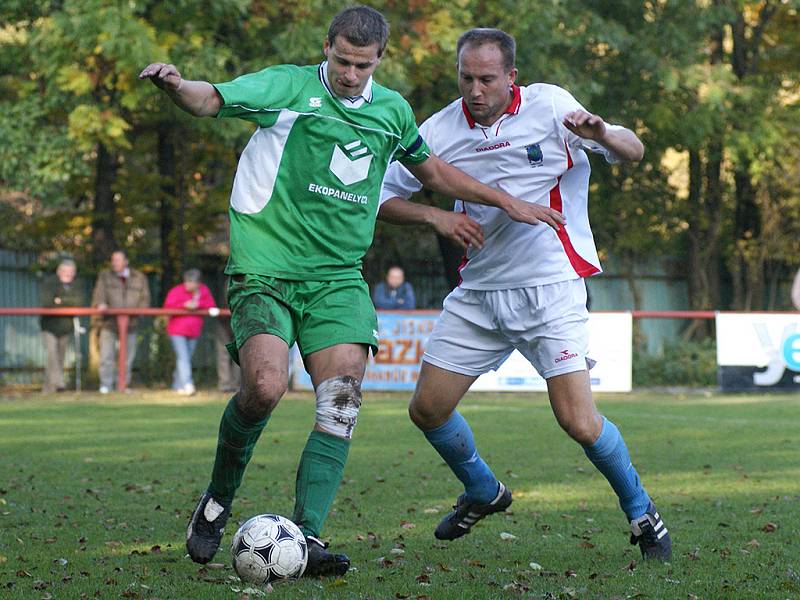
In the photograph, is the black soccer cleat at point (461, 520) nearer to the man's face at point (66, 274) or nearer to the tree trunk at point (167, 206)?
the man's face at point (66, 274)

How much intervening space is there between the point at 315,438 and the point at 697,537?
2.41 meters

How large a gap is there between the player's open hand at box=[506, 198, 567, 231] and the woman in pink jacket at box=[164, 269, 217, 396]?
540 inches

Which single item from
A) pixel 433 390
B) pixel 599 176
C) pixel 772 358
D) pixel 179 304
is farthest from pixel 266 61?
pixel 433 390

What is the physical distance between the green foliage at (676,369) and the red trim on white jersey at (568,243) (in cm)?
1563

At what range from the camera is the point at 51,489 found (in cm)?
909

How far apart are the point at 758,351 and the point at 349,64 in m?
14.9

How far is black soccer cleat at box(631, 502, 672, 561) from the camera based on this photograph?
627 cm

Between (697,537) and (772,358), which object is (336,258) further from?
(772,358)

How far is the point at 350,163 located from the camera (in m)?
5.95

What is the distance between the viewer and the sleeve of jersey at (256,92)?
5.66 metres

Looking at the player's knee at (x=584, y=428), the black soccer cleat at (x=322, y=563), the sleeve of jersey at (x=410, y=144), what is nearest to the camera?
the black soccer cleat at (x=322, y=563)

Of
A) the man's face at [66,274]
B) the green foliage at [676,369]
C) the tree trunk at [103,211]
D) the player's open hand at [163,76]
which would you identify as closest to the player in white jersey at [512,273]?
the player's open hand at [163,76]

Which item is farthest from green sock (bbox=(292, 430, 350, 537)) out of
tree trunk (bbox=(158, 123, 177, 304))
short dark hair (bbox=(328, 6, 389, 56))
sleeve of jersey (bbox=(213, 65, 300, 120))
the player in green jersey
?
tree trunk (bbox=(158, 123, 177, 304))

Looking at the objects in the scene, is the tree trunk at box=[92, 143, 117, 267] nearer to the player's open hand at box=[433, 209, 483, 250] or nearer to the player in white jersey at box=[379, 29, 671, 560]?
the player in white jersey at box=[379, 29, 671, 560]
